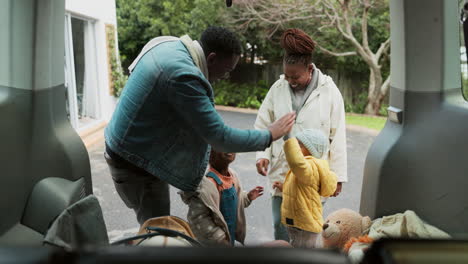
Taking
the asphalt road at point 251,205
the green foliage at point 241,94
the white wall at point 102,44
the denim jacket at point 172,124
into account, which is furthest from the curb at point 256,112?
the denim jacket at point 172,124

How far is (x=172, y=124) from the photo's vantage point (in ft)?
7.70

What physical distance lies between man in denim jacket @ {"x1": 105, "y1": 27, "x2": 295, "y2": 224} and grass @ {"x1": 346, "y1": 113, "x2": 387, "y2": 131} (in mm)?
10131

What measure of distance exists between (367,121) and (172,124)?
1181 cm

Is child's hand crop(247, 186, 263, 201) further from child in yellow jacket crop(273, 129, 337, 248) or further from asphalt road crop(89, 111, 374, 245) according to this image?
asphalt road crop(89, 111, 374, 245)

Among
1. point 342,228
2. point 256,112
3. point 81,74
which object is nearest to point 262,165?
point 342,228

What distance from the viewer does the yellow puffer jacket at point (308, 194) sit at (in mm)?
2631

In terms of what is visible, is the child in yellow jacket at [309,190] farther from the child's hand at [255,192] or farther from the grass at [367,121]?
the grass at [367,121]

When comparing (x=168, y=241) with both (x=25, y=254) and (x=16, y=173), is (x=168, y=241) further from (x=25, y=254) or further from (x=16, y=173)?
(x=16, y=173)

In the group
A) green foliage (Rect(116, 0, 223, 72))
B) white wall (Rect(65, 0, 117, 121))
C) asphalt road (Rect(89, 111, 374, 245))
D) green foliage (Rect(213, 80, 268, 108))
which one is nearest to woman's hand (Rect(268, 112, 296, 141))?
asphalt road (Rect(89, 111, 374, 245))

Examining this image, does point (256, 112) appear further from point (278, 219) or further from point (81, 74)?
point (278, 219)

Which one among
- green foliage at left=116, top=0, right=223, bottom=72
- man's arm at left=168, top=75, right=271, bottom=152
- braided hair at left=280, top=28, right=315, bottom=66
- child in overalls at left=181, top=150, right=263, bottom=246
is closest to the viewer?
man's arm at left=168, top=75, right=271, bottom=152

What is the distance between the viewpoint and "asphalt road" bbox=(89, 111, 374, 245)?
15.2ft

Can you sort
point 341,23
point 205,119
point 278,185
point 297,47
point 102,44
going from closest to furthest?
point 205,119, point 297,47, point 278,185, point 102,44, point 341,23

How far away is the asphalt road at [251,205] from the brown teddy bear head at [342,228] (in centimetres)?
143
